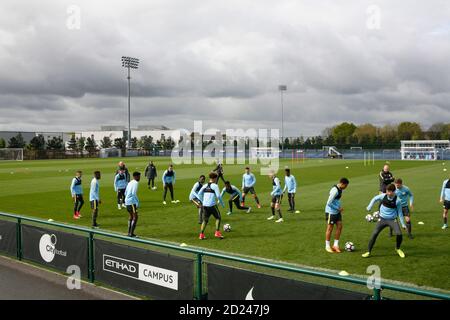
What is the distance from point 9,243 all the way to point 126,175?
862 centimetres

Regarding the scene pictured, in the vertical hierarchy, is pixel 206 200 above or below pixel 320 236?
above

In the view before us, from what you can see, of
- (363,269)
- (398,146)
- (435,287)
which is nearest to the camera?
(435,287)

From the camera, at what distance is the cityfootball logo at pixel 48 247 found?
10305 millimetres

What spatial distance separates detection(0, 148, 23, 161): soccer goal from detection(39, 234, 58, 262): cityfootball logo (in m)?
80.4

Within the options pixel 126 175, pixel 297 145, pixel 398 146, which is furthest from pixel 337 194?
pixel 297 145

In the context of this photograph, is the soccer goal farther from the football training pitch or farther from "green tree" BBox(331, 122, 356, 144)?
"green tree" BBox(331, 122, 356, 144)

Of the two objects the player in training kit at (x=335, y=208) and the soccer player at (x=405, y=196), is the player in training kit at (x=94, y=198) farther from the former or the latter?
the soccer player at (x=405, y=196)

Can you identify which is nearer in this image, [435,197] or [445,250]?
[445,250]

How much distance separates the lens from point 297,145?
11000 cm

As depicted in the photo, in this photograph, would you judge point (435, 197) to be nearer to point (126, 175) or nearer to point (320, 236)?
point (320, 236)

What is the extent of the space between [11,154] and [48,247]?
82586mm
